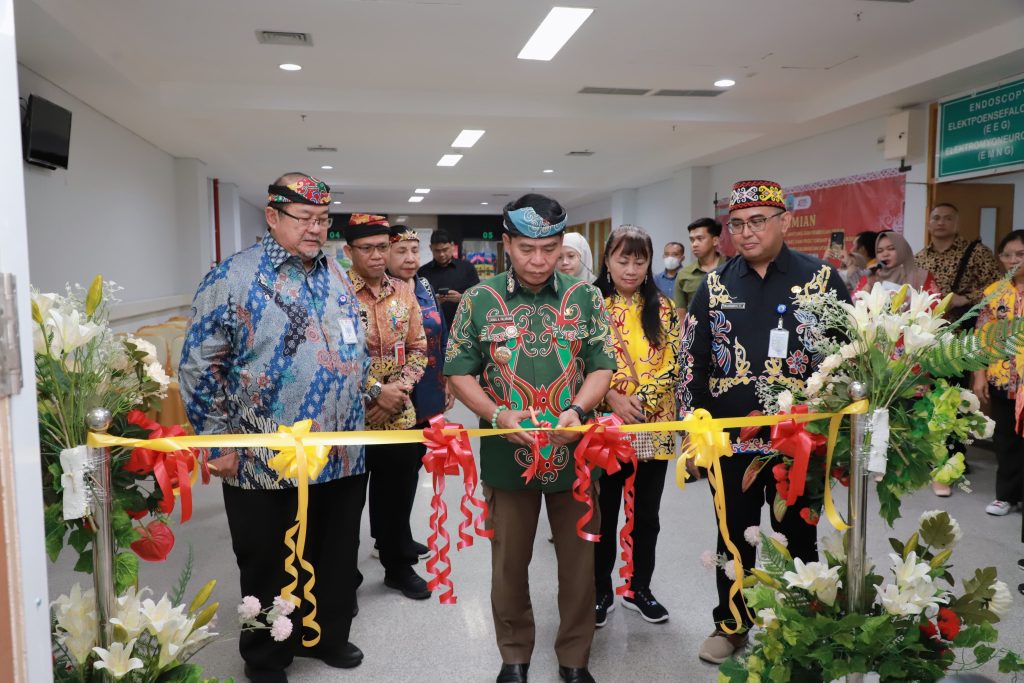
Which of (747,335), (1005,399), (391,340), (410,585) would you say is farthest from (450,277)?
(747,335)

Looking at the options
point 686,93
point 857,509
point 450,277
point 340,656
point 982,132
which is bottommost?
point 340,656

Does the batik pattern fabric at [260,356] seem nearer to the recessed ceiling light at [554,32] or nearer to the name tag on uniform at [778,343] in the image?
the name tag on uniform at [778,343]

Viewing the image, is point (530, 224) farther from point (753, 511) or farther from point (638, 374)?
point (753, 511)

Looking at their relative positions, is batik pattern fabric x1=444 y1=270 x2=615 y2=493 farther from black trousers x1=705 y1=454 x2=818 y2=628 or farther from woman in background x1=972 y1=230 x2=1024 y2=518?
woman in background x1=972 y1=230 x2=1024 y2=518

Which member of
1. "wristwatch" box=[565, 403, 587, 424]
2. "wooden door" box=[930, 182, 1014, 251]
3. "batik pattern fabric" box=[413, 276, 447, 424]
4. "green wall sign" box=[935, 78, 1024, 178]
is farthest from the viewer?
"wooden door" box=[930, 182, 1014, 251]

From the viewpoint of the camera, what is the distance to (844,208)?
8.11 metres

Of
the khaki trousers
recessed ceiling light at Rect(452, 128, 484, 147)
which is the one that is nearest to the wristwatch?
the khaki trousers

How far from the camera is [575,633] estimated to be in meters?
2.36

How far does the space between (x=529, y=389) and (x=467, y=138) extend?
758 cm

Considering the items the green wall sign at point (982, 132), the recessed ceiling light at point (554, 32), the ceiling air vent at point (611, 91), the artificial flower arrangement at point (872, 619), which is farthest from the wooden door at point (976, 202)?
the artificial flower arrangement at point (872, 619)

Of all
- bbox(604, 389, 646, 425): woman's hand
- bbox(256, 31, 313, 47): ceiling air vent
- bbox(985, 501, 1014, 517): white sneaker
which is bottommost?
bbox(985, 501, 1014, 517): white sneaker

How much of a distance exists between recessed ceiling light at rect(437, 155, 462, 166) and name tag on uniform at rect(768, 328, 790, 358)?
9.07m

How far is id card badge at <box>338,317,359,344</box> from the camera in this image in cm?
238

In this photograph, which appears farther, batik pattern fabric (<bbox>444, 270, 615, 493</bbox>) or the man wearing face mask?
the man wearing face mask
